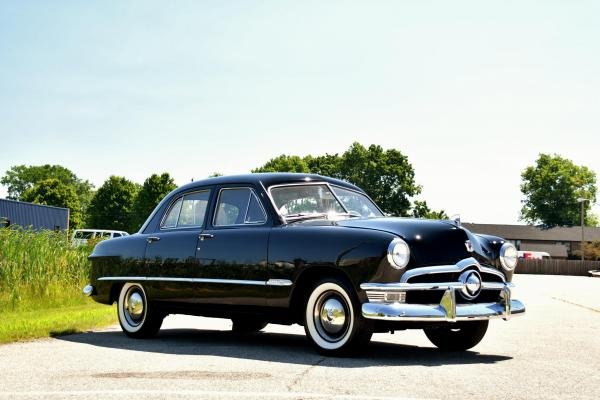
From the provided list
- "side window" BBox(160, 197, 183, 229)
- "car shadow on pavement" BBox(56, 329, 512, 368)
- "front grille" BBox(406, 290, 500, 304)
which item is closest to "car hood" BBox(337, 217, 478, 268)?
"front grille" BBox(406, 290, 500, 304)

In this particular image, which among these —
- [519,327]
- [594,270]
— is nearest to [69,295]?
[519,327]

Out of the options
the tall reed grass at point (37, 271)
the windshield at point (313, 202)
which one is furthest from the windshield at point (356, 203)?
the tall reed grass at point (37, 271)

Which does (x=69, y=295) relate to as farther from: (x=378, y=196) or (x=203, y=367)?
(x=378, y=196)

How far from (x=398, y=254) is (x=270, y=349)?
207 cm

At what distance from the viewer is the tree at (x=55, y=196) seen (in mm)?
93312

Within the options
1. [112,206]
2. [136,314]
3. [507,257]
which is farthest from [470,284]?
[112,206]

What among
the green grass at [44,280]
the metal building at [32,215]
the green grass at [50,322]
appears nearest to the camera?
the green grass at [50,322]

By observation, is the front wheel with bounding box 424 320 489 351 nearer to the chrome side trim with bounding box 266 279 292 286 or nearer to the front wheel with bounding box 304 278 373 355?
the front wheel with bounding box 304 278 373 355

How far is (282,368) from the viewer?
22.6 ft

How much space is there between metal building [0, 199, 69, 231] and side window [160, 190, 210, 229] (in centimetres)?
3128

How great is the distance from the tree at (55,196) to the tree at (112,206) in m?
2.85

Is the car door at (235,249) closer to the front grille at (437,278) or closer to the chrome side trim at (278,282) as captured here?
the chrome side trim at (278,282)

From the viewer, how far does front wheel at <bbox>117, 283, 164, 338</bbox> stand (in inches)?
383

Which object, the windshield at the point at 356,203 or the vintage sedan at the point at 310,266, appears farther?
the windshield at the point at 356,203
